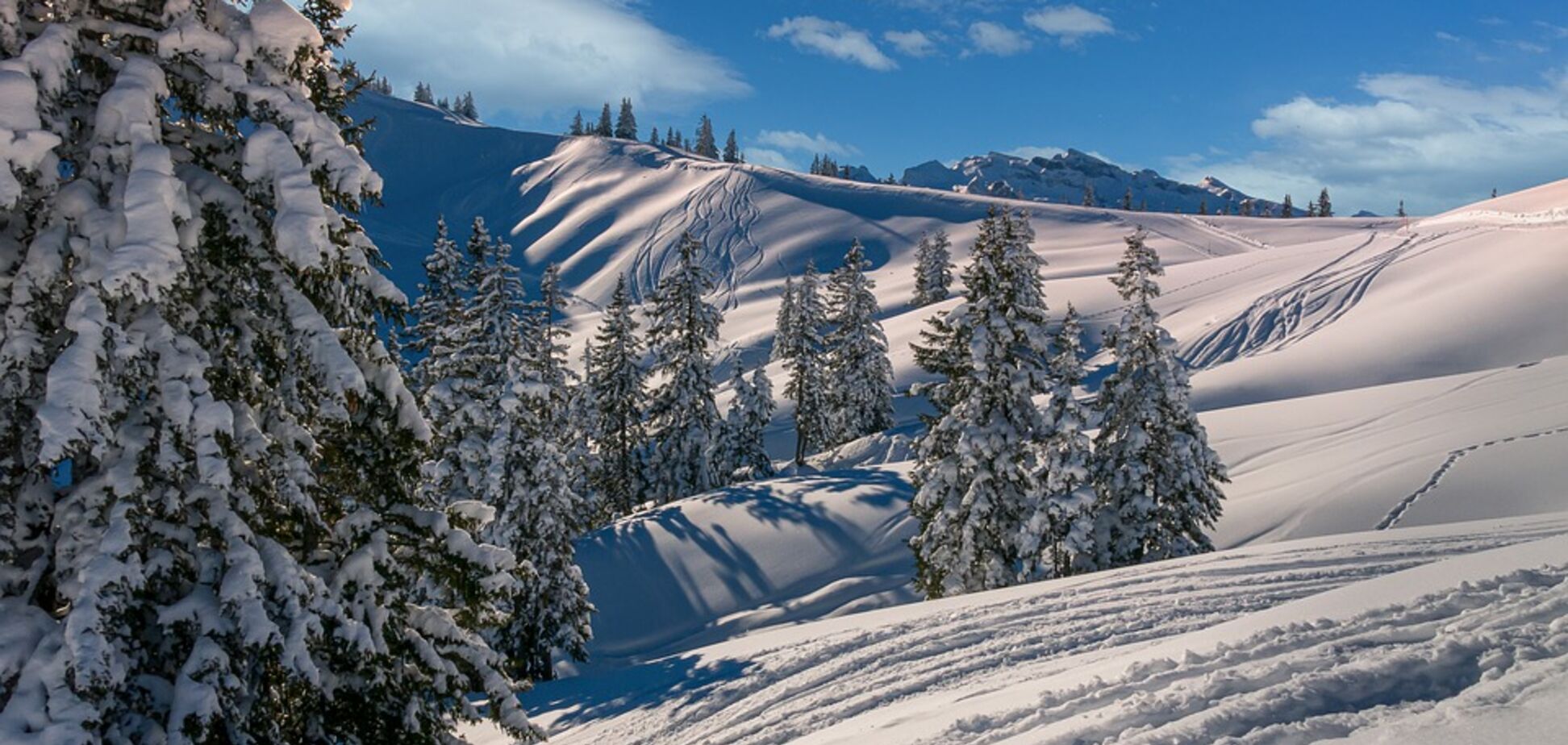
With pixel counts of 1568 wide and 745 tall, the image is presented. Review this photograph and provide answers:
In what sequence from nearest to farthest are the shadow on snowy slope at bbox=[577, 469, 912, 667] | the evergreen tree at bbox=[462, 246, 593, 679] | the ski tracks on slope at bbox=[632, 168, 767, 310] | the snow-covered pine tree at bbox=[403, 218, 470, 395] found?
the snow-covered pine tree at bbox=[403, 218, 470, 395] → the evergreen tree at bbox=[462, 246, 593, 679] → the shadow on snowy slope at bbox=[577, 469, 912, 667] → the ski tracks on slope at bbox=[632, 168, 767, 310]

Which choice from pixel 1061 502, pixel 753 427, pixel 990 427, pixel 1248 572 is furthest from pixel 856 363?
pixel 1248 572

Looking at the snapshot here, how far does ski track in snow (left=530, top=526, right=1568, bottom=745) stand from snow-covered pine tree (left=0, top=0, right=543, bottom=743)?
531cm

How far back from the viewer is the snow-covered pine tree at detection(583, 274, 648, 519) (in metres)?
44.2

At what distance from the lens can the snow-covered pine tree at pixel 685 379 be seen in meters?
41.5

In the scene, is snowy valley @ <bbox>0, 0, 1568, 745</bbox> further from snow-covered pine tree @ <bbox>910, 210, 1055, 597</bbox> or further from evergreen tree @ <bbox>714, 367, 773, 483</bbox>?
evergreen tree @ <bbox>714, 367, 773, 483</bbox>

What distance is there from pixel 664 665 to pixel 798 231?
128324mm

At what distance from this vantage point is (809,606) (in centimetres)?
3192

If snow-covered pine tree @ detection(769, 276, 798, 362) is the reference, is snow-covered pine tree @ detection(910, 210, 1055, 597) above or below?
below

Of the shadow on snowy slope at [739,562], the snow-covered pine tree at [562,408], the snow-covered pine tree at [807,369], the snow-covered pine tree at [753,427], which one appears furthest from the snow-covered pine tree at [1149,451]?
the snow-covered pine tree at [807,369]

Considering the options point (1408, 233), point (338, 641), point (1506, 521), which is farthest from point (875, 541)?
point (1408, 233)

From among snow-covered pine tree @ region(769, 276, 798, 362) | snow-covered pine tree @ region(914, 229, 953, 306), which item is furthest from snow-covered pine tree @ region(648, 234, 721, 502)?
snow-covered pine tree @ region(914, 229, 953, 306)

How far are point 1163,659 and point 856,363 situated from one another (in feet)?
159

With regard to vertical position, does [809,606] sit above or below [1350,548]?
below

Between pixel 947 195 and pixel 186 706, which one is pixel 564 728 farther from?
pixel 947 195
